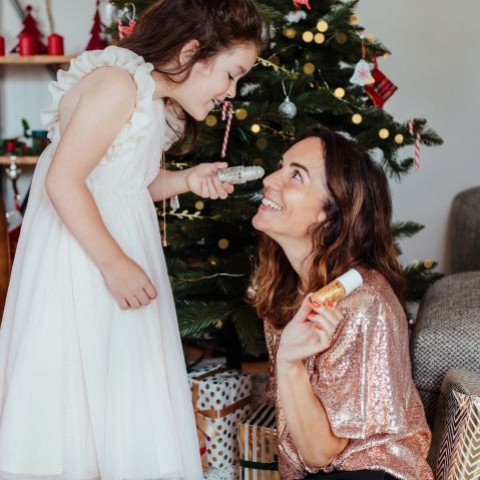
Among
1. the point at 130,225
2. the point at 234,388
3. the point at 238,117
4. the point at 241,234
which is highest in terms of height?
the point at 238,117

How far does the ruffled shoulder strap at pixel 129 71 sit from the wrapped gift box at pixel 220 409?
2.66 feet

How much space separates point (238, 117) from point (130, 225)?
636 mm

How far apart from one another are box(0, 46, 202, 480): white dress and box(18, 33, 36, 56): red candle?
2180 mm

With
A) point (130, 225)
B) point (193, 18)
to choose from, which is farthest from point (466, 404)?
point (193, 18)

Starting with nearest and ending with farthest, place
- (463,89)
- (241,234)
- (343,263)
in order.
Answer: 1. (343,263)
2. (241,234)
3. (463,89)

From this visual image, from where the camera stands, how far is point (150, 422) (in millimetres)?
1303

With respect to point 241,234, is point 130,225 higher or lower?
higher

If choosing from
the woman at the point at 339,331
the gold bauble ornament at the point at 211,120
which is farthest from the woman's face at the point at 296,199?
the gold bauble ornament at the point at 211,120

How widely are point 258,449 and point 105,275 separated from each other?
2.37ft

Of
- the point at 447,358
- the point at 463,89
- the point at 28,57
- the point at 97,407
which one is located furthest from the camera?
the point at 28,57

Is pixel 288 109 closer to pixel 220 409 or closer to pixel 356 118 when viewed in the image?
pixel 356 118

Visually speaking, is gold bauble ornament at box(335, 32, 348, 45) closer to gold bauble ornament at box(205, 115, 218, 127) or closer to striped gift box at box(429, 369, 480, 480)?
gold bauble ornament at box(205, 115, 218, 127)

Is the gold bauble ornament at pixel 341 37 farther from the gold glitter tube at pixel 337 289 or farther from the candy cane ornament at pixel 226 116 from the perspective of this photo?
the gold glitter tube at pixel 337 289

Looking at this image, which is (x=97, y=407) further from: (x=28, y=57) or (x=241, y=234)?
(x=28, y=57)
